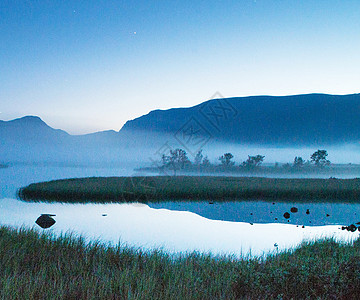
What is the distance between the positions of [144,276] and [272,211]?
659 inches

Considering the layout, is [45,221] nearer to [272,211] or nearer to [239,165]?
[272,211]

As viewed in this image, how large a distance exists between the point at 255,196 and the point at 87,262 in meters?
22.3

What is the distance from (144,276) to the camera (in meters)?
6.33

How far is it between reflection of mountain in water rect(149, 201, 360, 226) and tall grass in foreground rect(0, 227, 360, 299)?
10.5 metres

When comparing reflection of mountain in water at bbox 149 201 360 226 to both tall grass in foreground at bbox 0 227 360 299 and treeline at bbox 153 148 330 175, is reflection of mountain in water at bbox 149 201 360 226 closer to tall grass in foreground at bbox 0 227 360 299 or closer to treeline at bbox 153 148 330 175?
tall grass in foreground at bbox 0 227 360 299

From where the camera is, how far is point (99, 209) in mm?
21219

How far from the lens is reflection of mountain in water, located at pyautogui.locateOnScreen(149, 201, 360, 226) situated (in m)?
18.6

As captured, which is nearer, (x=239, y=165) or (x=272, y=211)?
(x=272, y=211)

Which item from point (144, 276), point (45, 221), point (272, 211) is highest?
point (144, 276)

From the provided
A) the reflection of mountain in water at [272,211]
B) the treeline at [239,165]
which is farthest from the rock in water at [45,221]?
the treeline at [239,165]

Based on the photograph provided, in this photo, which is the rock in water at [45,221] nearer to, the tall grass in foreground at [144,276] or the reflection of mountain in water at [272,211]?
the tall grass in foreground at [144,276]

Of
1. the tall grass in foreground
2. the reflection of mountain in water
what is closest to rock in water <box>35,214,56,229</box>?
the tall grass in foreground

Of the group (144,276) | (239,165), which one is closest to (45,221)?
(144,276)

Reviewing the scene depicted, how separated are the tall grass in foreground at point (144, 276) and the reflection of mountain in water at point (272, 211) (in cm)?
1048
